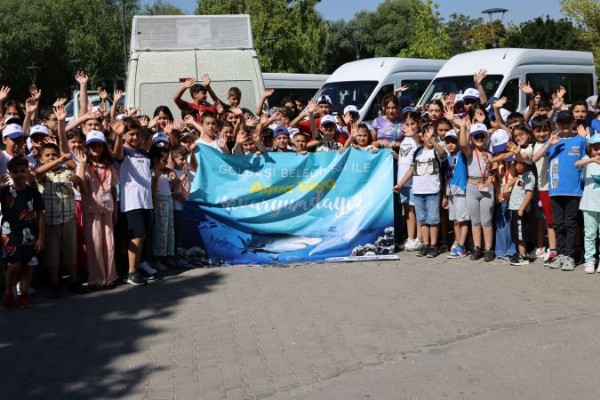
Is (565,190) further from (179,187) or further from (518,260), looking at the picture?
(179,187)

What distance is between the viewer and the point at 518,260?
32.6 ft

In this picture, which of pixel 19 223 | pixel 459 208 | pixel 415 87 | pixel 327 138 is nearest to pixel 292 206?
pixel 327 138

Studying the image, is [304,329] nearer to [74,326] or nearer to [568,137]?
[74,326]

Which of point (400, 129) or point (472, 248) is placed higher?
point (400, 129)

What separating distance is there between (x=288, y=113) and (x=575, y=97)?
414 inches

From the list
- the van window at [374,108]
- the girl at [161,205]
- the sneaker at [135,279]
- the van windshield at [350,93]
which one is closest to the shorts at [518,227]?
the girl at [161,205]

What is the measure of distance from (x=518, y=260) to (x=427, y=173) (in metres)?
1.54

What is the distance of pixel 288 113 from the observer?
44.0ft

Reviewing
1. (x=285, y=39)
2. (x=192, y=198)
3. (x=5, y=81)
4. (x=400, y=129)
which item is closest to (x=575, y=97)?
(x=400, y=129)

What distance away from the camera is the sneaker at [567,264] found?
375 inches

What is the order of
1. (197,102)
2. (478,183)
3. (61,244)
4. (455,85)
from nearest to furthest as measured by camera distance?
1. (61,244)
2. (478,183)
3. (197,102)
4. (455,85)

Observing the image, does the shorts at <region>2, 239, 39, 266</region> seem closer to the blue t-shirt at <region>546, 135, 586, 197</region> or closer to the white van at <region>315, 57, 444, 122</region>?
the blue t-shirt at <region>546, 135, 586, 197</region>

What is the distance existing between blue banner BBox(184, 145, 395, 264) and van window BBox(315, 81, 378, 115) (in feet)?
31.5

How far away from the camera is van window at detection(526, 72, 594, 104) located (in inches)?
760
